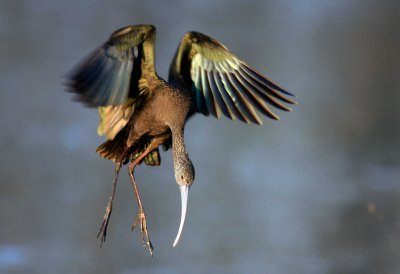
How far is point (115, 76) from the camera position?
752 centimetres

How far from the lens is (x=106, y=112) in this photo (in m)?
7.98

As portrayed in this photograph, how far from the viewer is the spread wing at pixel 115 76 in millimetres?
7270

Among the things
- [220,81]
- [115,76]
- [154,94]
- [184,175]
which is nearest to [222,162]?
[220,81]

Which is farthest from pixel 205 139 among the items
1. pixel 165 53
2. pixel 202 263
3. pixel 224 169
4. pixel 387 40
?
pixel 387 40

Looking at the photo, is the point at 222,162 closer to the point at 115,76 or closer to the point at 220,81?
the point at 220,81

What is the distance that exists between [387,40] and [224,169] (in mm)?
4249

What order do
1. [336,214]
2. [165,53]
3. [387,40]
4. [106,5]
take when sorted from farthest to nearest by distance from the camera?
[387,40] < [106,5] < [165,53] < [336,214]

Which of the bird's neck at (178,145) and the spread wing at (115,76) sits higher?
the spread wing at (115,76)

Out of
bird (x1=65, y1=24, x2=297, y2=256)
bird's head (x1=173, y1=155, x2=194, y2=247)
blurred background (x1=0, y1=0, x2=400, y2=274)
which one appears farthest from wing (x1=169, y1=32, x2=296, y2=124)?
blurred background (x1=0, y1=0, x2=400, y2=274)

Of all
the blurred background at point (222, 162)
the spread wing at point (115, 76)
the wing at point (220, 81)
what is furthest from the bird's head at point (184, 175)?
the blurred background at point (222, 162)

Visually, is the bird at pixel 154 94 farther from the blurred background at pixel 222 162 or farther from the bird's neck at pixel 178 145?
the blurred background at pixel 222 162

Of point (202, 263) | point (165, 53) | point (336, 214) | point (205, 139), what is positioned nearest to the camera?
point (202, 263)

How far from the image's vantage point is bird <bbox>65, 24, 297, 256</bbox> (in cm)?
745

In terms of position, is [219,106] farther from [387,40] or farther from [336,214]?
[387,40]
